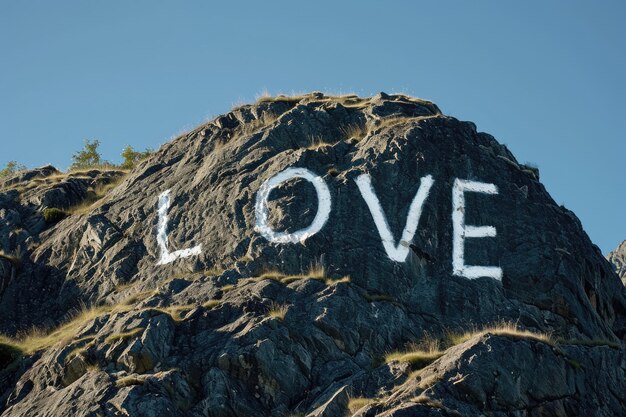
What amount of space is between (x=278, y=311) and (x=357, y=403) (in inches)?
168

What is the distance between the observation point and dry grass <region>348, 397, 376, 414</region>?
1047 inches

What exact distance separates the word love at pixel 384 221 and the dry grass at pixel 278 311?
3.36 metres

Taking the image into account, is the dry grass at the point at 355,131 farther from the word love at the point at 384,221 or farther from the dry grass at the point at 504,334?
the dry grass at the point at 504,334

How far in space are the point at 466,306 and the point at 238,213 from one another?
26.7 feet

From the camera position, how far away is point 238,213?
35.1m

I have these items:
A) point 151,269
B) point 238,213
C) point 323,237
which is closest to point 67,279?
point 151,269

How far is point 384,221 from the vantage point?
33688 millimetres

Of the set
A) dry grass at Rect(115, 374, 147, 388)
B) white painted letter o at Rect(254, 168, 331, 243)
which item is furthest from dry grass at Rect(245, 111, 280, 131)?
dry grass at Rect(115, 374, 147, 388)

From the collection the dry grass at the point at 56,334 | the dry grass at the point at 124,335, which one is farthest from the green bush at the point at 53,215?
the dry grass at the point at 124,335

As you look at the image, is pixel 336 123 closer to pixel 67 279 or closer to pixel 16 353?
pixel 67 279

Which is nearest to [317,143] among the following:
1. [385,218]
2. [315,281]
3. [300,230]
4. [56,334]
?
[300,230]

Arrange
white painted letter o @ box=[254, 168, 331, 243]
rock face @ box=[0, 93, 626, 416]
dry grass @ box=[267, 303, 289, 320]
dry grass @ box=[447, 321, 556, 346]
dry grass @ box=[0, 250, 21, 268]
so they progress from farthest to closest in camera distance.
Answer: dry grass @ box=[0, 250, 21, 268] → white painted letter o @ box=[254, 168, 331, 243] → dry grass @ box=[267, 303, 289, 320] → dry grass @ box=[447, 321, 556, 346] → rock face @ box=[0, 93, 626, 416]

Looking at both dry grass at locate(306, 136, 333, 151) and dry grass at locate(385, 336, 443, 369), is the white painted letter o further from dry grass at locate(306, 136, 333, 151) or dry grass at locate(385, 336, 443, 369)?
dry grass at locate(385, 336, 443, 369)

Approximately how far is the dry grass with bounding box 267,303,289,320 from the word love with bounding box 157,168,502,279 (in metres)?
3.36
